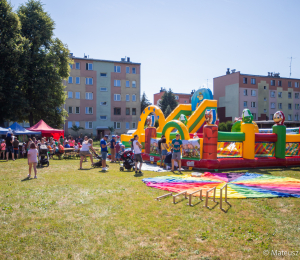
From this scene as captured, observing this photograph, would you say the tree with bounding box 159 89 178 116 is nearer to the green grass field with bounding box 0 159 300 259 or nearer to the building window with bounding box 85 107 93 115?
the building window with bounding box 85 107 93 115

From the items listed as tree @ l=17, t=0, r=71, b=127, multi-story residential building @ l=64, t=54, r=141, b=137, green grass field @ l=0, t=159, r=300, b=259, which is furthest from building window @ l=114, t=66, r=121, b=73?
green grass field @ l=0, t=159, r=300, b=259

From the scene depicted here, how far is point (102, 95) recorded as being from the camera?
137 ft

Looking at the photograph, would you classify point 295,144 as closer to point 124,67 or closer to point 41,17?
point 41,17

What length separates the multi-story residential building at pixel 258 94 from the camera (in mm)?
43656

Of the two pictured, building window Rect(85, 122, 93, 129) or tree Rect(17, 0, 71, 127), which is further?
building window Rect(85, 122, 93, 129)

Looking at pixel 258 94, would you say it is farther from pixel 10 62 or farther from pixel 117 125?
pixel 10 62

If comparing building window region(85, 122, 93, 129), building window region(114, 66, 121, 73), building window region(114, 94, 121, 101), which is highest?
building window region(114, 66, 121, 73)

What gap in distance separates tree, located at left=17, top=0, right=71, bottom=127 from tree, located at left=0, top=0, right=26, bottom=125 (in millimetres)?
697

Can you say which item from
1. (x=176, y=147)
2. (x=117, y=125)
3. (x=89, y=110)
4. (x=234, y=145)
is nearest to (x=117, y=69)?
(x=89, y=110)

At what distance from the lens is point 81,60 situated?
40594 mm

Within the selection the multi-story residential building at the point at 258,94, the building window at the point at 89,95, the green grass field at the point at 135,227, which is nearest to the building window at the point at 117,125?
the building window at the point at 89,95

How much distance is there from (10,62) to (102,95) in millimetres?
20723

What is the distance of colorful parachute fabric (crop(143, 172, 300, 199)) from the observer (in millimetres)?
7217

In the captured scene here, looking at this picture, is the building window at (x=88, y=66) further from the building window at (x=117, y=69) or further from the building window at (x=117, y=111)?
the building window at (x=117, y=111)
